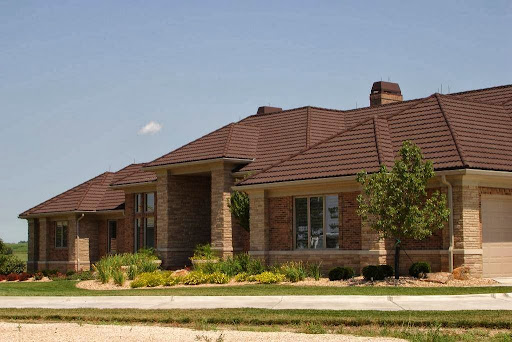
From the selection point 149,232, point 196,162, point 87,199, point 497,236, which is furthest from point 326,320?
point 87,199

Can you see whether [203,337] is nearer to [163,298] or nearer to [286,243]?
[163,298]

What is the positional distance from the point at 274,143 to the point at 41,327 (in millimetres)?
20036

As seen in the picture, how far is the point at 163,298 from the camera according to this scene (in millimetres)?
20219

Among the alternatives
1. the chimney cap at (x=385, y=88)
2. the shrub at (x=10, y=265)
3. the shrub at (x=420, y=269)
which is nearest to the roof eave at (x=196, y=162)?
the chimney cap at (x=385, y=88)

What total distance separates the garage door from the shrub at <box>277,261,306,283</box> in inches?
229

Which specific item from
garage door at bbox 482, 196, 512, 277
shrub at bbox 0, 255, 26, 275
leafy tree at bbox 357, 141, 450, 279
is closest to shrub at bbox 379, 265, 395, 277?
leafy tree at bbox 357, 141, 450, 279

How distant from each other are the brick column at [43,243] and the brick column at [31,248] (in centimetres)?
60

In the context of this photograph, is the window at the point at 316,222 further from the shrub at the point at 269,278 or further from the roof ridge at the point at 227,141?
the roof ridge at the point at 227,141

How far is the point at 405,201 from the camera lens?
23234mm

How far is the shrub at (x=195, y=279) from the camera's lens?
86.4 feet

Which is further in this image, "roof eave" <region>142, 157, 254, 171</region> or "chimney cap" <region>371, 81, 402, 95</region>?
"chimney cap" <region>371, 81, 402, 95</region>

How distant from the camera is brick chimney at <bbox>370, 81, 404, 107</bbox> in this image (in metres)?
38.7

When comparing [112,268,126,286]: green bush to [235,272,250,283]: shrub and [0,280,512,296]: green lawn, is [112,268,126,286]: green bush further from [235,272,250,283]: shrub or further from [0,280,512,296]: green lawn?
[235,272,250,283]: shrub

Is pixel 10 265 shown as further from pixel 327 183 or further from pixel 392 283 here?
pixel 392 283
